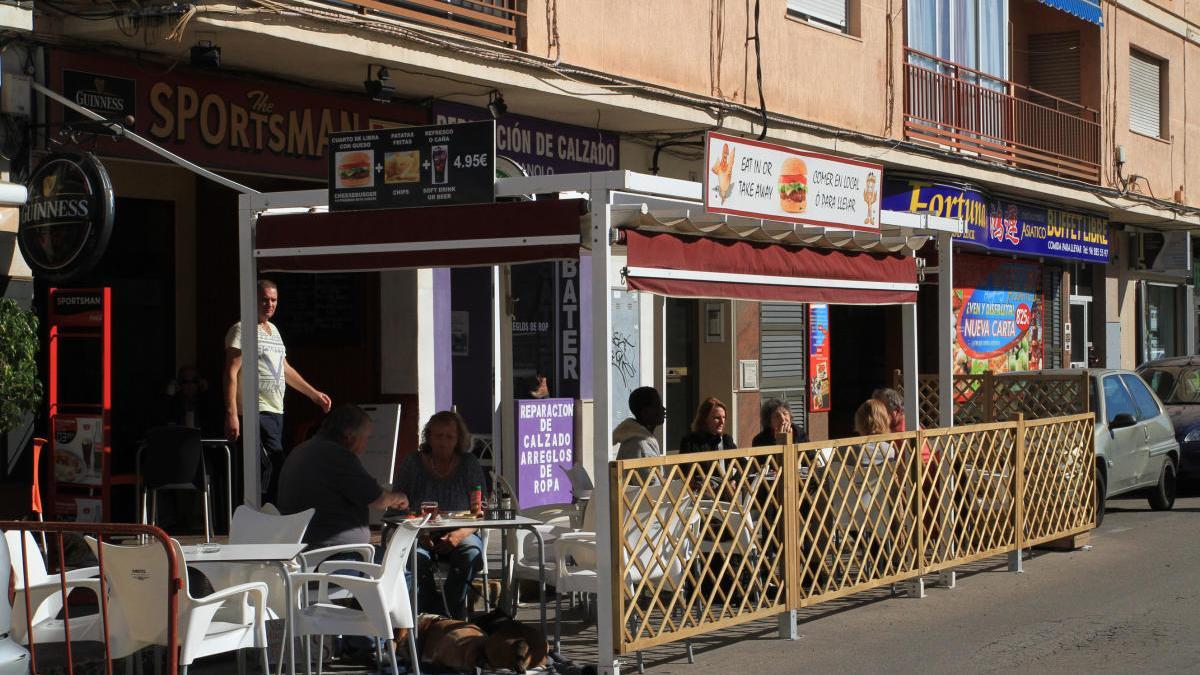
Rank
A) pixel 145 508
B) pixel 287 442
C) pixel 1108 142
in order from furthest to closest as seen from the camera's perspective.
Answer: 1. pixel 1108 142
2. pixel 287 442
3. pixel 145 508

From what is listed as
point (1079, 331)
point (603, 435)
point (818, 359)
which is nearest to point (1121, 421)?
point (818, 359)

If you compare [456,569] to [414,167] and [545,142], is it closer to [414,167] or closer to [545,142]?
[414,167]

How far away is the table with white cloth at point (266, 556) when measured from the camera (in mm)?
7422

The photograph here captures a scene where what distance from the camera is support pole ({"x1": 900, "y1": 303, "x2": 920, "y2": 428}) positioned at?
11836 mm

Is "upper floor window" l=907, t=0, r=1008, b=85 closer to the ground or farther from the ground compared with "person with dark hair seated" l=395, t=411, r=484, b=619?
farther from the ground

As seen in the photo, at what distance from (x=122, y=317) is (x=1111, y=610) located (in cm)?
844

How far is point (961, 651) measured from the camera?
8.83 meters

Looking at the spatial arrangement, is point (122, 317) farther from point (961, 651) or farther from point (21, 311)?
point (961, 651)

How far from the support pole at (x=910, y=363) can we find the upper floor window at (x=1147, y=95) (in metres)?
16.4

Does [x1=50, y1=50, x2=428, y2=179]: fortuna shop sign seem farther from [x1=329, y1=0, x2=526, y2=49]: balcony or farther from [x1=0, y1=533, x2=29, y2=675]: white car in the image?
[x1=0, y1=533, x2=29, y2=675]: white car

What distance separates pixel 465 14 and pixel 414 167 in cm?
437

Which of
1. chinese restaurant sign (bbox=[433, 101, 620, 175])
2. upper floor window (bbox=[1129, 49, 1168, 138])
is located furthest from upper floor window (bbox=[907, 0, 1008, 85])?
chinese restaurant sign (bbox=[433, 101, 620, 175])

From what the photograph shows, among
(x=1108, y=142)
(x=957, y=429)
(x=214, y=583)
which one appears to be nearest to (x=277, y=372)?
(x=214, y=583)

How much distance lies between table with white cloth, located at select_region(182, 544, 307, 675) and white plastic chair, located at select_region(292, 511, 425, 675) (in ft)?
0.28
